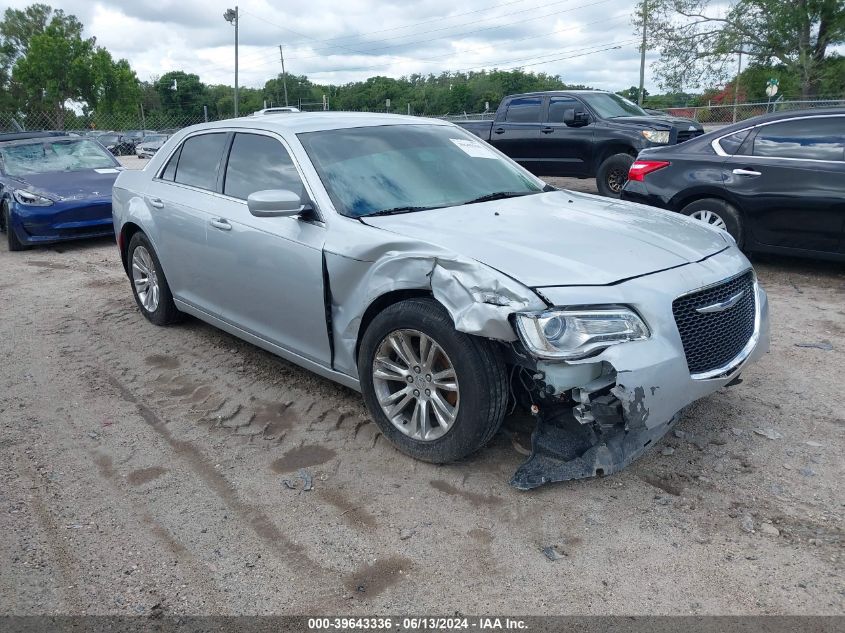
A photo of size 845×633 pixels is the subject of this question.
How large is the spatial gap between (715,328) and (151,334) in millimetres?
4282

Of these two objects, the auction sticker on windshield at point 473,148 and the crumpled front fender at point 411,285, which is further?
the auction sticker on windshield at point 473,148

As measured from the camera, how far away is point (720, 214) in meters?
7.01

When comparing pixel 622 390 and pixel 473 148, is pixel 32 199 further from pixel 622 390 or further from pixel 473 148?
pixel 622 390

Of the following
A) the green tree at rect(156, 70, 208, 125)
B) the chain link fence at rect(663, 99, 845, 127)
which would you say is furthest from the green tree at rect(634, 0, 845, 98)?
the green tree at rect(156, 70, 208, 125)

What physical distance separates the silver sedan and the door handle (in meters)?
0.03

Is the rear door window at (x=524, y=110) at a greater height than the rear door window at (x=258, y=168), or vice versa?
the rear door window at (x=524, y=110)

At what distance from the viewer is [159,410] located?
4.29 m

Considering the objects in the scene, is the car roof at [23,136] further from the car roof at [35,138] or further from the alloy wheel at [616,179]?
the alloy wheel at [616,179]

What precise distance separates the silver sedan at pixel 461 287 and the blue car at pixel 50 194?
209 inches

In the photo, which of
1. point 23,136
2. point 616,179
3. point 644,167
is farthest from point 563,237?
point 23,136

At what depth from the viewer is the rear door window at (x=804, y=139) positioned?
21.2ft

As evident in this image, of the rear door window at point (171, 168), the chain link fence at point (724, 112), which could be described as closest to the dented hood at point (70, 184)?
the rear door window at point (171, 168)

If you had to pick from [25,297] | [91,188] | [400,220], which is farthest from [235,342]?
[91,188]

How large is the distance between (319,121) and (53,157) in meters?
7.54
